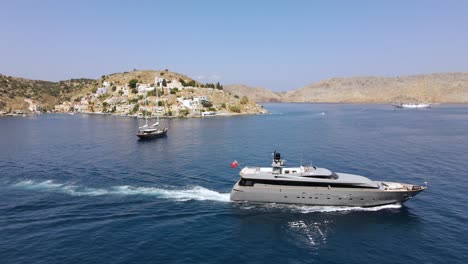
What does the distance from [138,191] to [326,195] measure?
99.1 feet

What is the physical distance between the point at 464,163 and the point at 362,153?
71.6ft

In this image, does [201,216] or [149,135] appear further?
[149,135]

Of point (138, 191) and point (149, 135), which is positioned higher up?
point (149, 135)

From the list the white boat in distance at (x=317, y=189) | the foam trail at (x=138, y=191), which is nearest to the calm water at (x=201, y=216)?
the foam trail at (x=138, y=191)

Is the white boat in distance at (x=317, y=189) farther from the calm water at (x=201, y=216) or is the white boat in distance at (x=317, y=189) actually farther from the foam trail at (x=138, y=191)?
the foam trail at (x=138, y=191)

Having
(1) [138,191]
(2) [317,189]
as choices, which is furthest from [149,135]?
(2) [317,189]

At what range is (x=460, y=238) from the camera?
125 ft

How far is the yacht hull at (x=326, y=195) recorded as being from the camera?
153 feet

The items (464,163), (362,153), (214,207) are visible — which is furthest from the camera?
(362,153)

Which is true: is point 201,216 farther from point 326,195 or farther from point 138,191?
point 326,195

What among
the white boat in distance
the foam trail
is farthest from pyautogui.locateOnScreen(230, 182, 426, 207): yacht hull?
the foam trail

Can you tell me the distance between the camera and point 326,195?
4691 cm

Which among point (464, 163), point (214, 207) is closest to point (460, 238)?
point (214, 207)

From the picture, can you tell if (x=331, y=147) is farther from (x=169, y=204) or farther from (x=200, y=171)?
(x=169, y=204)
